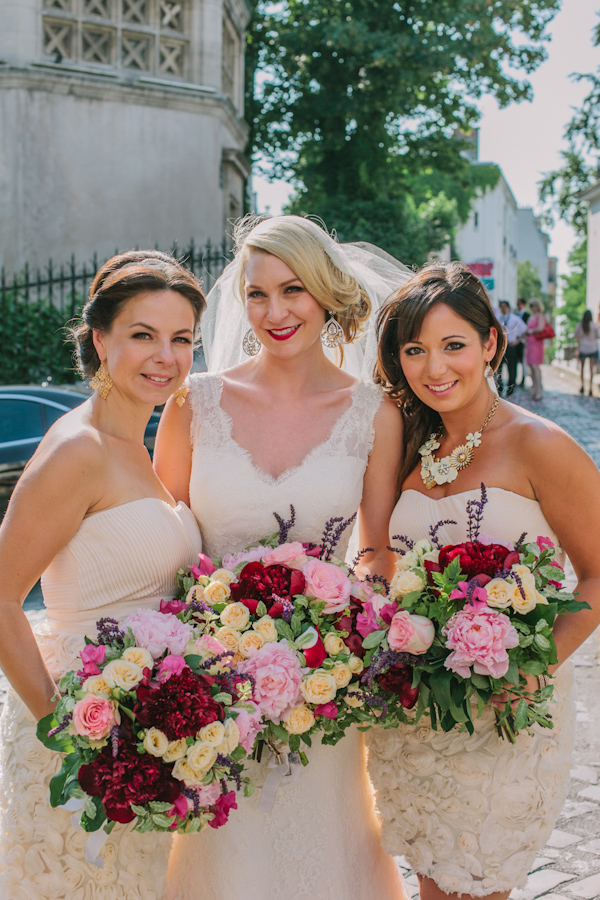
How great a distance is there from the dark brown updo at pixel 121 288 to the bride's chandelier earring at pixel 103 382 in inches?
1.5

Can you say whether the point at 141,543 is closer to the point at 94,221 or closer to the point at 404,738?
the point at 404,738

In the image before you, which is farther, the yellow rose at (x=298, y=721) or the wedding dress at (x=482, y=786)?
the wedding dress at (x=482, y=786)

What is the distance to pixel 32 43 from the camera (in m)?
13.7

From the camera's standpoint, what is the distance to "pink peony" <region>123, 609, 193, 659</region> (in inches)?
83.7

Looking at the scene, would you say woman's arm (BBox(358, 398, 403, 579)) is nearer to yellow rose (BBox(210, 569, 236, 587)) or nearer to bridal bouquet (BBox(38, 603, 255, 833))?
yellow rose (BBox(210, 569, 236, 587))

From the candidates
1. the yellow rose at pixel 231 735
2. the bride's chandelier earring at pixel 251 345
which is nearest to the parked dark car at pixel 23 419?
the bride's chandelier earring at pixel 251 345

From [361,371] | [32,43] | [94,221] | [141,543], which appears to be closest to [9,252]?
[94,221]

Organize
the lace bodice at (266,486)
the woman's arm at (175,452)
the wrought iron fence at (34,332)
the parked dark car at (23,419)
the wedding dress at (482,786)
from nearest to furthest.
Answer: the wedding dress at (482,786) → the lace bodice at (266,486) → the woman's arm at (175,452) → the parked dark car at (23,419) → the wrought iron fence at (34,332)

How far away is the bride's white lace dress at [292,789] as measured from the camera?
107 inches

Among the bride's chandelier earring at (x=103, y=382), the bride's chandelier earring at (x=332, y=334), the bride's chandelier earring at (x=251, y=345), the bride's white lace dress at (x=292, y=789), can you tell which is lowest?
the bride's white lace dress at (x=292, y=789)

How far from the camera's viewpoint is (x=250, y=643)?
225 centimetres

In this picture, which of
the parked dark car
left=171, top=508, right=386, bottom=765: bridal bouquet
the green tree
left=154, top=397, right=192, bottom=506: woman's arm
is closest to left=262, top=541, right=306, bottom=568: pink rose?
left=171, top=508, right=386, bottom=765: bridal bouquet

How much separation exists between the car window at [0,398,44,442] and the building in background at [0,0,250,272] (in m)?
6.72

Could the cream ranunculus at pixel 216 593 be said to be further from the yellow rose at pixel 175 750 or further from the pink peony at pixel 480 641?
the pink peony at pixel 480 641
